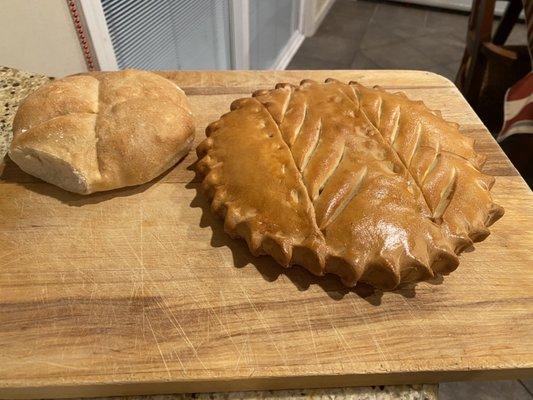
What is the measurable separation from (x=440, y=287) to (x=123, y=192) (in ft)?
3.14

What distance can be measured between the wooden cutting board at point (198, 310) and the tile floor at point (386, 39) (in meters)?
3.18

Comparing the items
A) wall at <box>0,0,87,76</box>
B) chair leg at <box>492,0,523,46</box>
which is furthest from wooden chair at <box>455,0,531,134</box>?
wall at <box>0,0,87,76</box>

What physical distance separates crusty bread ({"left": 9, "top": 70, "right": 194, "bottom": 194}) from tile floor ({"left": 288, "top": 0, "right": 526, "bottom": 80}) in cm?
299

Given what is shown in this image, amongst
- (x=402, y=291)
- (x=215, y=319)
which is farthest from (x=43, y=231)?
(x=402, y=291)

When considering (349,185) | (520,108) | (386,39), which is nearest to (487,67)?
(520,108)

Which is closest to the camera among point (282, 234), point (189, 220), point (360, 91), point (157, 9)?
point (282, 234)

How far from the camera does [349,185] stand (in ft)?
3.76

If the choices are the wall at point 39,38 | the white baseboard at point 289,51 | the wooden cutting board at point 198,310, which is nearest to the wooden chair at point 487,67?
the wooden cutting board at point 198,310

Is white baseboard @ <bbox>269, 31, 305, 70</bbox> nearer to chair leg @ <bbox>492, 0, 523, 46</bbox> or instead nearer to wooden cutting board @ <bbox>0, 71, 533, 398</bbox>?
chair leg @ <bbox>492, 0, 523, 46</bbox>

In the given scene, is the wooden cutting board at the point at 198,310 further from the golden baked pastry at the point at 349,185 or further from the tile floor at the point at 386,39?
the tile floor at the point at 386,39

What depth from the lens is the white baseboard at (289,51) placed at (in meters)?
3.90

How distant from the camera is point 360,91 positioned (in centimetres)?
144

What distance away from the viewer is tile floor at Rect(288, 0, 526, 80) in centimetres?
416

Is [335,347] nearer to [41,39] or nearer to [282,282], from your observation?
[282,282]
